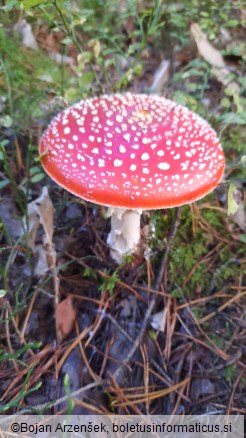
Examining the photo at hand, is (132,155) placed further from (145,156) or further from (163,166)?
(163,166)

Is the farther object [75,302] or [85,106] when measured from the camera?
[75,302]

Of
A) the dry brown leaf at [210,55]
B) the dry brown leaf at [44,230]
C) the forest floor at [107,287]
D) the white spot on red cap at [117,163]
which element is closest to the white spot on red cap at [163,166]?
the white spot on red cap at [117,163]

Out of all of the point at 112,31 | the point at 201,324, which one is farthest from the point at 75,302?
the point at 112,31

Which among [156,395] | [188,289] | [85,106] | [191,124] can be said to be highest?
[85,106]

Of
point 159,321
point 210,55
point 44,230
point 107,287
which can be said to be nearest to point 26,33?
point 210,55

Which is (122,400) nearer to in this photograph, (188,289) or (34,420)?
(34,420)
